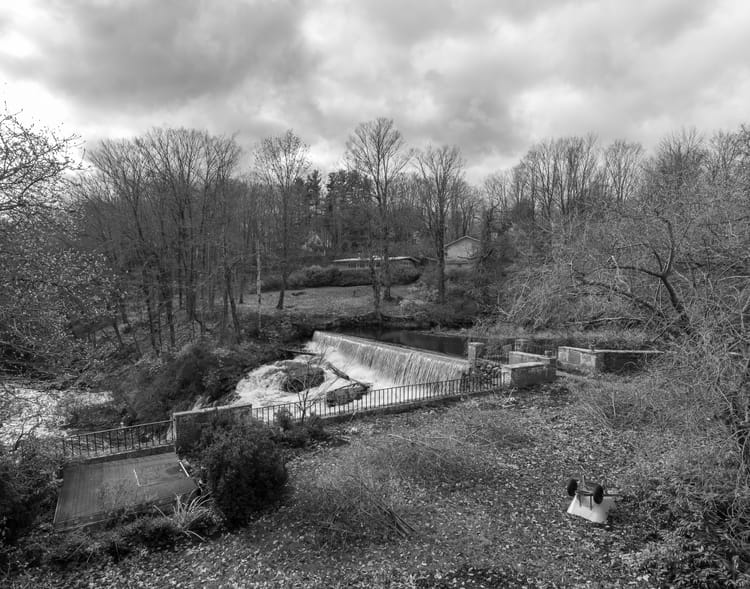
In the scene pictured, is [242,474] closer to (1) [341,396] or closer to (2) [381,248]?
(1) [341,396]

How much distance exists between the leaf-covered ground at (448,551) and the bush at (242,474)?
0.26m

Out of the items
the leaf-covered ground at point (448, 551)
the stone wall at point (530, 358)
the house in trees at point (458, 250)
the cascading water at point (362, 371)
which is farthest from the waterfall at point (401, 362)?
the house in trees at point (458, 250)

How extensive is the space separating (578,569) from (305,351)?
20.6 meters

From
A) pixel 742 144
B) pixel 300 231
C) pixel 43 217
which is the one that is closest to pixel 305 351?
pixel 300 231

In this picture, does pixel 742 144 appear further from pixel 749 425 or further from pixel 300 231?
pixel 300 231

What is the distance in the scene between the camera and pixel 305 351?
2423cm

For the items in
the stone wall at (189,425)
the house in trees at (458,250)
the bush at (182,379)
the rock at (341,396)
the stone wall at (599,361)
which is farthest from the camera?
Result: the house in trees at (458,250)

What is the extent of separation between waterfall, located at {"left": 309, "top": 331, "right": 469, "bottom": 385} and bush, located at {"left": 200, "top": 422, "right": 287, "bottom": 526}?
9.51 m

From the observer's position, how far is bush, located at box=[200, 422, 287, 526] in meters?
5.89

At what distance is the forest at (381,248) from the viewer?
19.5 ft

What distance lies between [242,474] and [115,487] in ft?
7.83

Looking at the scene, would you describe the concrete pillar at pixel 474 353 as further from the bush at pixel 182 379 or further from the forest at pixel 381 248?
the bush at pixel 182 379

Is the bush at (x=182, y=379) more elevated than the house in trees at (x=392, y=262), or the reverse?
the house in trees at (x=392, y=262)

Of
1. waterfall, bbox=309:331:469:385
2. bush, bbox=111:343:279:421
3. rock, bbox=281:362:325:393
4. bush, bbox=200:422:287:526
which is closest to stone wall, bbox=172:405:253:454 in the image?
bush, bbox=200:422:287:526
